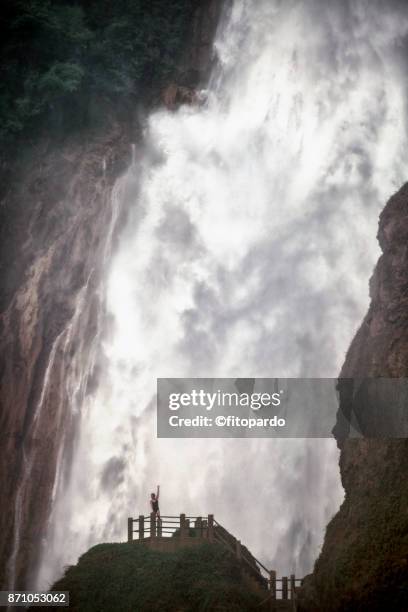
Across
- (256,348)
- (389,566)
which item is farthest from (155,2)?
(389,566)

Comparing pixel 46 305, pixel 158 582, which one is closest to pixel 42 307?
pixel 46 305

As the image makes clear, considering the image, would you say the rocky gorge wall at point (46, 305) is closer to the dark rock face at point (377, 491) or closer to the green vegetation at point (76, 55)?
the green vegetation at point (76, 55)

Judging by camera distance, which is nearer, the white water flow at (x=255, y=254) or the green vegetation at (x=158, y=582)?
the green vegetation at (x=158, y=582)

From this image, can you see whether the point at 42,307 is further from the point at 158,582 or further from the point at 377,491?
the point at 377,491

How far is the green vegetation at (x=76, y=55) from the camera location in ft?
101

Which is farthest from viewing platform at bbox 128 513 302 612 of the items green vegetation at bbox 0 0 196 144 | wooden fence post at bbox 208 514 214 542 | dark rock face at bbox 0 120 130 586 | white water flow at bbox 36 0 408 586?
green vegetation at bbox 0 0 196 144

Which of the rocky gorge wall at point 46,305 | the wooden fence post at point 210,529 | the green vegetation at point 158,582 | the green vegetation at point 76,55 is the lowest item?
the green vegetation at point 158,582

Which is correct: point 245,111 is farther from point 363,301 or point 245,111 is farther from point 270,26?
point 363,301

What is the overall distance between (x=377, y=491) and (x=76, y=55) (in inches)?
1025

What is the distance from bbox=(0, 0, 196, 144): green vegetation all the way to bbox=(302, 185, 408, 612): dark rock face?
1845 centimetres

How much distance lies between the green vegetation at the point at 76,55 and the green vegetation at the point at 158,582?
1939 centimetres

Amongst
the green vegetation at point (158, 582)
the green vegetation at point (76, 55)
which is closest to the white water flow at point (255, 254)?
the green vegetation at point (76, 55)

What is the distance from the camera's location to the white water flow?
3403 centimetres

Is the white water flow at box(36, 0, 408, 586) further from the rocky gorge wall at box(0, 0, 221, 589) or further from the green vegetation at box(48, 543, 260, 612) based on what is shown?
the green vegetation at box(48, 543, 260, 612)
